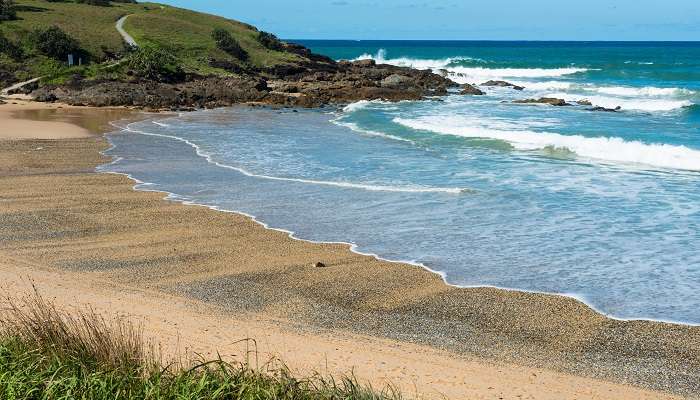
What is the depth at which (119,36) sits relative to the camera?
53875 mm

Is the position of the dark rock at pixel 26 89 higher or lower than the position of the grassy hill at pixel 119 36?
lower

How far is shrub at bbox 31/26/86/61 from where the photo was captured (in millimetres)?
46969

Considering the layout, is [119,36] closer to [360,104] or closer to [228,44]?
[228,44]

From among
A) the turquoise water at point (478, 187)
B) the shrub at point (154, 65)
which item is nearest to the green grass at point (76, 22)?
the shrub at point (154, 65)

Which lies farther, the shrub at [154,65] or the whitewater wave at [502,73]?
the whitewater wave at [502,73]

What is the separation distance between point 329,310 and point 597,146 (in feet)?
56.7

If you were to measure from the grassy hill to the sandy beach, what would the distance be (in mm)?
33705

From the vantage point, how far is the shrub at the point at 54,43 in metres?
47.0

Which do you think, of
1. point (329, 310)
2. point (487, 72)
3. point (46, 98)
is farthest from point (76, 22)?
point (329, 310)

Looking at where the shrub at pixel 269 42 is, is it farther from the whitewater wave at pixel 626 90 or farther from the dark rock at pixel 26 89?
the dark rock at pixel 26 89

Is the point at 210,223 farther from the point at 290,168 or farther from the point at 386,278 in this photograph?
the point at 290,168

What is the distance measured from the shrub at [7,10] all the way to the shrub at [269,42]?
741 inches

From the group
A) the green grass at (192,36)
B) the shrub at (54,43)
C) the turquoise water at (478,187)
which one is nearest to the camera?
the turquoise water at (478,187)

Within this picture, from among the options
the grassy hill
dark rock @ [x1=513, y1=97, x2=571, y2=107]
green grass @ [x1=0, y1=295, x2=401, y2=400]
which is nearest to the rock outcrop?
the grassy hill
